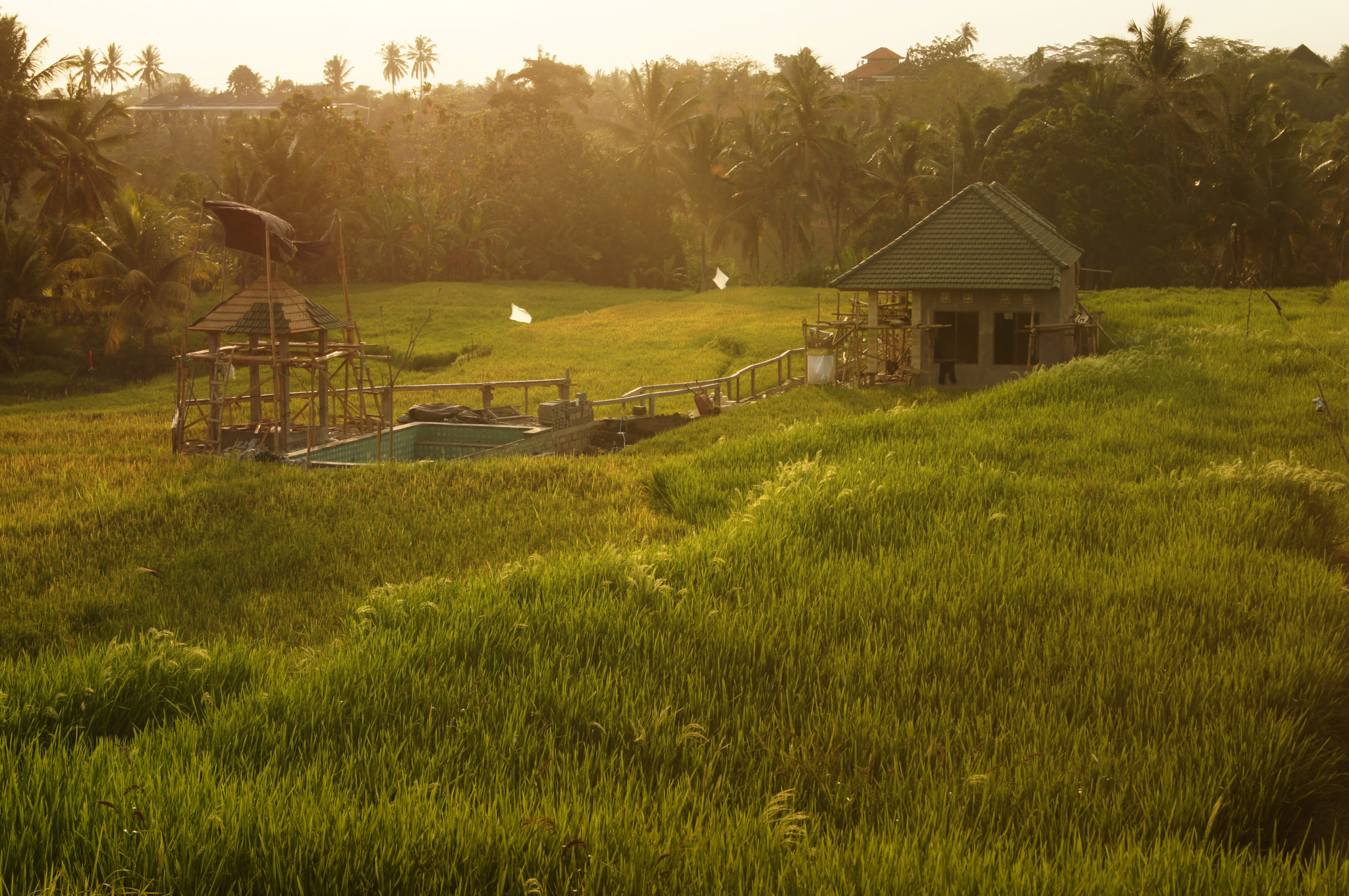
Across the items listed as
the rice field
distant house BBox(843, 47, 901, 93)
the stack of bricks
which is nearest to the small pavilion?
the stack of bricks

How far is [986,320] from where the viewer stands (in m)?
26.8

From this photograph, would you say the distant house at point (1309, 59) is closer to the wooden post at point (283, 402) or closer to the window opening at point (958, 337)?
the window opening at point (958, 337)

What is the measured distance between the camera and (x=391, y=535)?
11.7 metres

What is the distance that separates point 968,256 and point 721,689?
22.7 metres

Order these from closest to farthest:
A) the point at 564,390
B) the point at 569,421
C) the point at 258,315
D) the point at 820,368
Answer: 1. the point at 258,315
2. the point at 569,421
3. the point at 564,390
4. the point at 820,368

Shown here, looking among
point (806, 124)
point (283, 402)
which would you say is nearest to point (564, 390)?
point (283, 402)

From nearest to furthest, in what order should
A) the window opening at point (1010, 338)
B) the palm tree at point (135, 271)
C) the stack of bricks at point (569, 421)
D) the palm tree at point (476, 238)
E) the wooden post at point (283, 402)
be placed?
the wooden post at point (283, 402), the stack of bricks at point (569, 421), the window opening at point (1010, 338), the palm tree at point (135, 271), the palm tree at point (476, 238)

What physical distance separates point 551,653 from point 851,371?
23.4 meters

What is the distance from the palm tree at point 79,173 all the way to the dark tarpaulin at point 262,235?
29.4 m

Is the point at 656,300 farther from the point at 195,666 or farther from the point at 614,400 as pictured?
the point at 195,666

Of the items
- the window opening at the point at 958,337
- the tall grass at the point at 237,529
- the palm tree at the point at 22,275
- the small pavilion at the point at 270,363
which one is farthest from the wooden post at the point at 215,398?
the palm tree at the point at 22,275

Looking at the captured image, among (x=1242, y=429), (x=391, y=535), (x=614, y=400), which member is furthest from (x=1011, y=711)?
(x=614, y=400)

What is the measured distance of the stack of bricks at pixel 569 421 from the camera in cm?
2141

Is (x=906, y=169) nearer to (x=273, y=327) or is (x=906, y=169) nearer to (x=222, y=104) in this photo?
(x=273, y=327)
